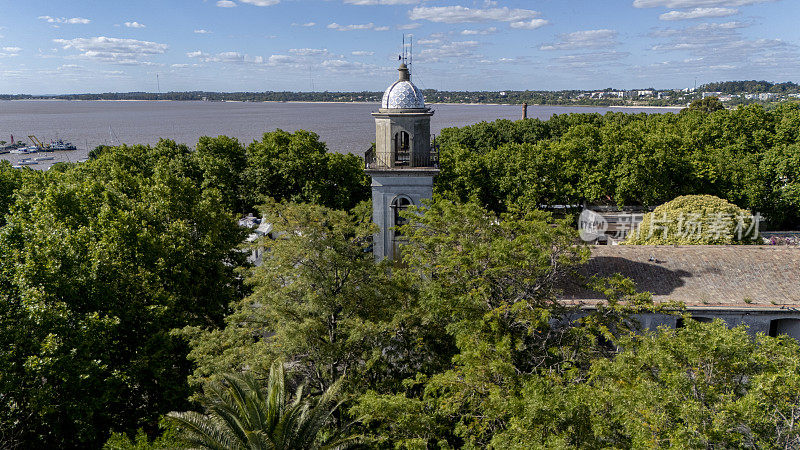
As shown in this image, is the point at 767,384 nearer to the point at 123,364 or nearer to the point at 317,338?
the point at 317,338

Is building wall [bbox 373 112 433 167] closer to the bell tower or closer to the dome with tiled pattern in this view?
the bell tower

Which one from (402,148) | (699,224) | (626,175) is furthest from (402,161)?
(626,175)

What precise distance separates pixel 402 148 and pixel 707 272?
1627 cm

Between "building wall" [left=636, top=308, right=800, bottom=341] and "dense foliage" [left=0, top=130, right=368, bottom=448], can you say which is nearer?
"dense foliage" [left=0, top=130, right=368, bottom=448]

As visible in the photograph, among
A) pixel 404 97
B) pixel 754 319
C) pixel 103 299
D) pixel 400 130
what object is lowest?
pixel 754 319

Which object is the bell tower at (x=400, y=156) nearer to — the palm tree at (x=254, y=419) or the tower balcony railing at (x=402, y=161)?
the tower balcony railing at (x=402, y=161)

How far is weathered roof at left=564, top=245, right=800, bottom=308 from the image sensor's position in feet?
76.8

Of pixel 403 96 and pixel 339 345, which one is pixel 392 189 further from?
pixel 339 345

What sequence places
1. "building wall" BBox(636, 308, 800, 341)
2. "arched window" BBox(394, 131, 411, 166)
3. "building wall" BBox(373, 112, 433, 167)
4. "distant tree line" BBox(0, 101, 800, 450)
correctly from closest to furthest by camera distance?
"distant tree line" BBox(0, 101, 800, 450), "building wall" BBox(636, 308, 800, 341), "building wall" BBox(373, 112, 433, 167), "arched window" BBox(394, 131, 411, 166)

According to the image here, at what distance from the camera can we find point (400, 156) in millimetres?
25391

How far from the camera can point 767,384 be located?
381 inches

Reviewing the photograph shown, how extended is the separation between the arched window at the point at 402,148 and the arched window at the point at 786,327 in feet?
61.2

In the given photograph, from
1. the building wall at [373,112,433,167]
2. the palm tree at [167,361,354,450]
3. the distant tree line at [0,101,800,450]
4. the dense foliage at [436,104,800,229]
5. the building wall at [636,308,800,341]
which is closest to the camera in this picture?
the distant tree line at [0,101,800,450]

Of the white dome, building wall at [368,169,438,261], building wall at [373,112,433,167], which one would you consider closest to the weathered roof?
building wall at [368,169,438,261]
